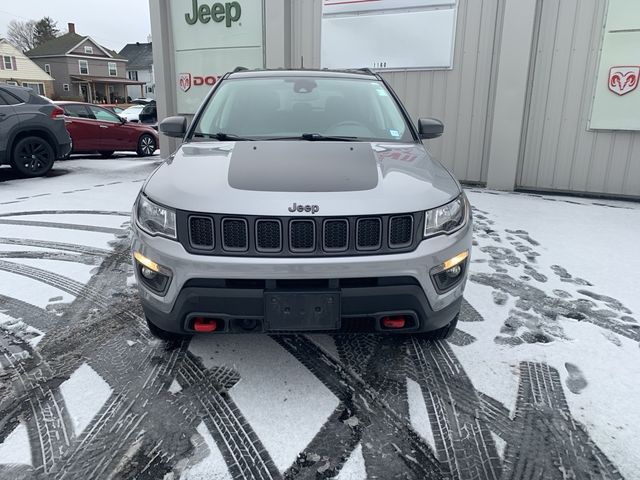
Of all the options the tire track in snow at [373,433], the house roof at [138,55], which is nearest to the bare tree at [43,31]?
the house roof at [138,55]

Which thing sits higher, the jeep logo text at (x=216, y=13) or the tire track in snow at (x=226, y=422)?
the jeep logo text at (x=216, y=13)

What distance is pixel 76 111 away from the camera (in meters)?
11.2

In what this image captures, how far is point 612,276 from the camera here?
12.7 ft

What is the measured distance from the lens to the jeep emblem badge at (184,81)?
928 cm

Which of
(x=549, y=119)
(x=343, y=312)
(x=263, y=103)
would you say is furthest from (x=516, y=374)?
(x=549, y=119)

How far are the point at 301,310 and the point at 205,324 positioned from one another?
45 cm

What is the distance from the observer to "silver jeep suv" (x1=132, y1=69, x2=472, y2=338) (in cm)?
204

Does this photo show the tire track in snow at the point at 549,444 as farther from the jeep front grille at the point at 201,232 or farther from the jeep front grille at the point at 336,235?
the jeep front grille at the point at 201,232

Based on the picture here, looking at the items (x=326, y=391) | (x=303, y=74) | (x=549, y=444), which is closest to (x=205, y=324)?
(x=326, y=391)

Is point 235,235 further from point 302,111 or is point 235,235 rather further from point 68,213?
point 68,213

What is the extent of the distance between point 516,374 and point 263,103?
2349mm

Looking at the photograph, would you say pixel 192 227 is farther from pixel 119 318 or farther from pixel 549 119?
pixel 549 119

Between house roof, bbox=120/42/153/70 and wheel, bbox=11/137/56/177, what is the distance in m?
60.4

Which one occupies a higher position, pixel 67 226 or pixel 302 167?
pixel 302 167
